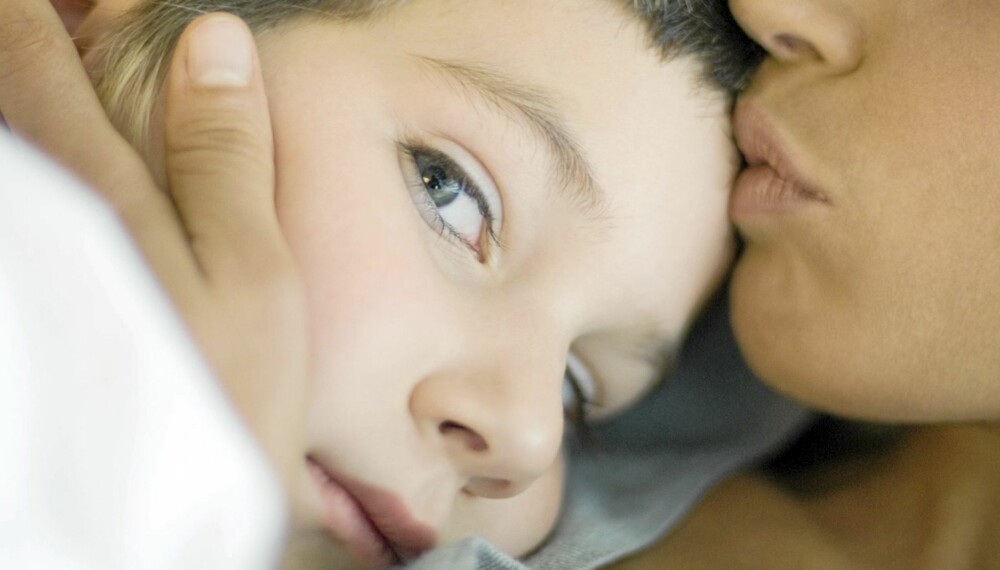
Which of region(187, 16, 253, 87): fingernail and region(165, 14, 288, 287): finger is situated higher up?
region(187, 16, 253, 87): fingernail

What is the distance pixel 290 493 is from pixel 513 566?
25 centimetres

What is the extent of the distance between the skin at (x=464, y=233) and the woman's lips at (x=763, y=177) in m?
0.05

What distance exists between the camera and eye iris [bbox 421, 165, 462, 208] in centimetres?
77

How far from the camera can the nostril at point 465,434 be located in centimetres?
73

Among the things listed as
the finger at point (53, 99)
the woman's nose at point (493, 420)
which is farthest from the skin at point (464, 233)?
the finger at point (53, 99)

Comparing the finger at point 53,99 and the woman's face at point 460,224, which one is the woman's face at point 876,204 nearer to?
the woman's face at point 460,224

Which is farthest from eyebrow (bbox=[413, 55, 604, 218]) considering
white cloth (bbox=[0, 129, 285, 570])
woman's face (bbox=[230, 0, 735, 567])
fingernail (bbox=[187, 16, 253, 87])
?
white cloth (bbox=[0, 129, 285, 570])

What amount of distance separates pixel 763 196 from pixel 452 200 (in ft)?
1.16

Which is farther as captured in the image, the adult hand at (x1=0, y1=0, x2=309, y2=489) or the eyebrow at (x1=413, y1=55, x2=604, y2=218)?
the eyebrow at (x1=413, y1=55, x2=604, y2=218)

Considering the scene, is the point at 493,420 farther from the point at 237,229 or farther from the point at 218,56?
the point at 218,56

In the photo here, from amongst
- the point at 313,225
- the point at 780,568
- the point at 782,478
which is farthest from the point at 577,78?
the point at 782,478

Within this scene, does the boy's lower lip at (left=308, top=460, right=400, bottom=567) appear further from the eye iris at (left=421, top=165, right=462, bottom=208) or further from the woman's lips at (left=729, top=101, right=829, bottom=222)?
the woman's lips at (left=729, top=101, right=829, bottom=222)

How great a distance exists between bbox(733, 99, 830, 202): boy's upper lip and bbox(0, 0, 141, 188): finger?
606 mm

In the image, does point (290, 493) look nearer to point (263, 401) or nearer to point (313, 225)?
point (263, 401)
